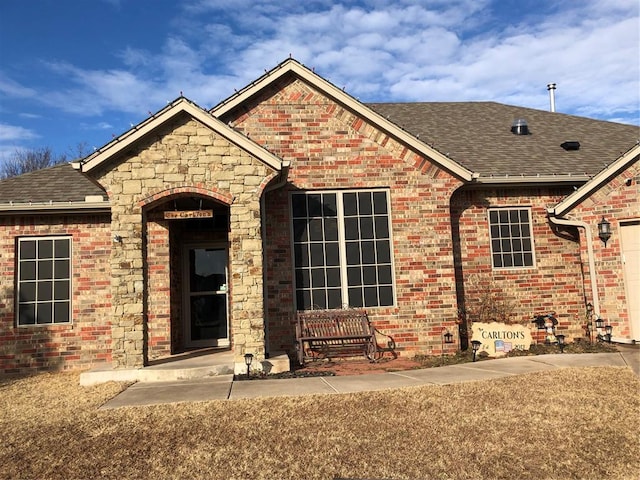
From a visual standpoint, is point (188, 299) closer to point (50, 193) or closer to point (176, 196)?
point (176, 196)

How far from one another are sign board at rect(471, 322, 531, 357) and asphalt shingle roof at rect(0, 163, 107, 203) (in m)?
8.05

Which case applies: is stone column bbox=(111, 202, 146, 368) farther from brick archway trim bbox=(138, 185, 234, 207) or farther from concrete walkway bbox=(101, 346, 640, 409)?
concrete walkway bbox=(101, 346, 640, 409)

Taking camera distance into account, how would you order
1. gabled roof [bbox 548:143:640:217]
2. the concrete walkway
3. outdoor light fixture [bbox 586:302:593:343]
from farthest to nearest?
outdoor light fixture [bbox 586:302:593:343], gabled roof [bbox 548:143:640:217], the concrete walkway

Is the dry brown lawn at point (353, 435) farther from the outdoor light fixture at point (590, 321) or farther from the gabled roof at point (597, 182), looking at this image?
the gabled roof at point (597, 182)

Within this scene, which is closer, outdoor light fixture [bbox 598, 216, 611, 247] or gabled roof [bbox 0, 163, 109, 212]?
gabled roof [bbox 0, 163, 109, 212]

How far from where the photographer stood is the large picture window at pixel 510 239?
10.8m

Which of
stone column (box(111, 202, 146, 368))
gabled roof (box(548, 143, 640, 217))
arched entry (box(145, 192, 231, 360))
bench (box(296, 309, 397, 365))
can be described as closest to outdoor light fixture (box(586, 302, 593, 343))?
gabled roof (box(548, 143, 640, 217))

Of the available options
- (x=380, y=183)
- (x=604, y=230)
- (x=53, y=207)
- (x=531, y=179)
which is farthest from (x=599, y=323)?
(x=53, y=207)

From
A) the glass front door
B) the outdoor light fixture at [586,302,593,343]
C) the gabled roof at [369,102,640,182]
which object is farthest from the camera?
the gabled roof at [369,102,640,182]

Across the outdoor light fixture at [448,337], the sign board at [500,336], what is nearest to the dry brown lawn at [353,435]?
the sign board at [500,336]

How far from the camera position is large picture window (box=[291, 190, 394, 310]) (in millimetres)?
9922

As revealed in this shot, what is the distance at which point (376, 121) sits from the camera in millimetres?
10109

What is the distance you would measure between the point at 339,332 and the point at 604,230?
5775 mm

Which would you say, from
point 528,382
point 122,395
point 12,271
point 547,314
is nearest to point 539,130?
point 547,314
